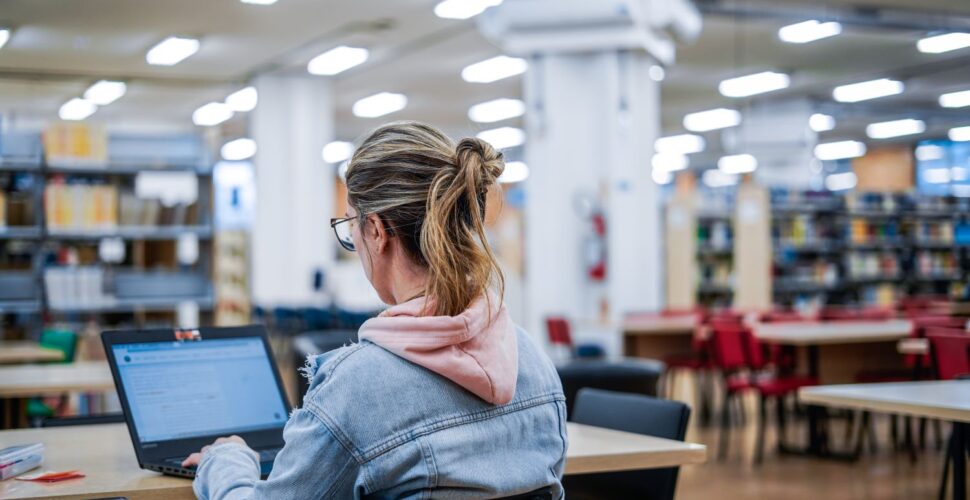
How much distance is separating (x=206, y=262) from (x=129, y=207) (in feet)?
2.32

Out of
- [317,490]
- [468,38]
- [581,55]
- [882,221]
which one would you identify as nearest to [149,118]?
[468,38]

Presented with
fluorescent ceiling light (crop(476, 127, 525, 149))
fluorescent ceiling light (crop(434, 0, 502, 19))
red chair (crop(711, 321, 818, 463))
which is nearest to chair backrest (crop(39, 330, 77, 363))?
red chair (crop(711, 321, 818, 463))

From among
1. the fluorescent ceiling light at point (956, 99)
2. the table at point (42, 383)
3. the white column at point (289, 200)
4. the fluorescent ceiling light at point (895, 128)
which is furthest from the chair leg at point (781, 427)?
the fluorescent ceiling light at point (895, 128)

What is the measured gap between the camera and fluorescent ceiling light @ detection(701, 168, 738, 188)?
26.2 metres

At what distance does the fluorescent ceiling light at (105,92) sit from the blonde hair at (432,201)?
13506mm

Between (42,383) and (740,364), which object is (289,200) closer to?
(740,364)

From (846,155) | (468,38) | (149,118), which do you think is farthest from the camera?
(846,155)

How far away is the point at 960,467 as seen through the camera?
136 inches

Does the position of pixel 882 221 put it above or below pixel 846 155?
below

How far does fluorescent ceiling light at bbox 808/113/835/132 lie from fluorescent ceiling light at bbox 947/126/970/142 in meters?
2.32

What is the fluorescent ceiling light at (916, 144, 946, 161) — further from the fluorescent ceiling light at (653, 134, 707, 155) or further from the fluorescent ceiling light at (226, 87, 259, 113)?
the fluorescent ceiling light at (226, 87, 259, 113)

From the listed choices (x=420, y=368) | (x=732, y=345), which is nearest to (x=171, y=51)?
(x=732, y=345)

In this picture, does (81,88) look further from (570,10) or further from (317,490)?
(317,490)

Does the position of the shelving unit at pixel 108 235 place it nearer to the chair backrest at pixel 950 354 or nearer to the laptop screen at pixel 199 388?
the chair backrest at pixel 950 354
